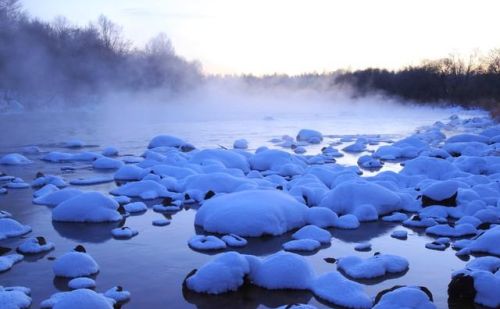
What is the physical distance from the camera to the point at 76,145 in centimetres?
1756

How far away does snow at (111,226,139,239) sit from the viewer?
7.17 m

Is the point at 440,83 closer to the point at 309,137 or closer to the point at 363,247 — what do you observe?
the point at 309,137

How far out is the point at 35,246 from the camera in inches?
256

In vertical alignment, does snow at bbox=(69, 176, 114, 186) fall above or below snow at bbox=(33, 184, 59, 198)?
below

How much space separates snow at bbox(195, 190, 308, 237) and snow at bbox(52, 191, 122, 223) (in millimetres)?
1375

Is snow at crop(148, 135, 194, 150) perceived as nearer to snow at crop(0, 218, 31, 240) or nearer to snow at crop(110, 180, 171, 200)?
snow at crop(110, 180, 171, 200)

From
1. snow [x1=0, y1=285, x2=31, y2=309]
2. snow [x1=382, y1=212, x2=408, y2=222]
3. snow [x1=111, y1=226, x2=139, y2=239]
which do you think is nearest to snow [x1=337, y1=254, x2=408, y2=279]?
snow [x1=382, y1=212, x2=408, y2=222]

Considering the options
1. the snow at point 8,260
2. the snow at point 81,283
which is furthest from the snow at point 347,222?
the snow at point 8,260

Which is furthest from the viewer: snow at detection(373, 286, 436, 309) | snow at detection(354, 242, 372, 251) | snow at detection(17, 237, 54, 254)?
snow at detection(354, 242, 372, 251)

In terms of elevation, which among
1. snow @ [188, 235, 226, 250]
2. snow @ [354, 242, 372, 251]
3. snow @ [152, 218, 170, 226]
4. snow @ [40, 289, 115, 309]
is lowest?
snow @ [354, 242, 372, 251]

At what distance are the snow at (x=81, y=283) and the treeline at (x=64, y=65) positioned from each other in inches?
1385

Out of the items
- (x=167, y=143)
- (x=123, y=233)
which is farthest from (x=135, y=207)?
(x=167, y=143)

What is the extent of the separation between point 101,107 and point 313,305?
40.9 metres

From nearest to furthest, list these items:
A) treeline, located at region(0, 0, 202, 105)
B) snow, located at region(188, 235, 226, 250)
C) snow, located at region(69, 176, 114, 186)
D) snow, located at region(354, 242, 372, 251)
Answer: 1. snow, located at region(188, 235, 226, 250)
2. snow, located at region(354, 242, 372, 251)
3. snow, located at region(69, 176, 114, 186)
4. treeline, located at region(0, 0, 202, 105)
